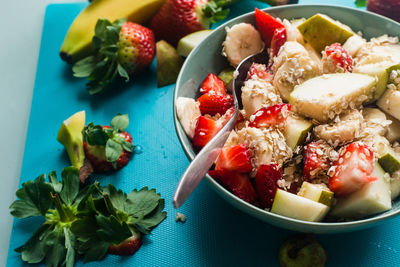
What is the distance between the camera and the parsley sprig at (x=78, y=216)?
1.12m

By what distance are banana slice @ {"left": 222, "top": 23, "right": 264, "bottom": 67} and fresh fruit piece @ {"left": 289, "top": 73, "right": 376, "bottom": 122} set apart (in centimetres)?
28

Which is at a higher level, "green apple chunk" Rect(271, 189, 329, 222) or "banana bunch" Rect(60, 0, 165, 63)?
"banana bunch" Rect(60, 0, 165, 63)

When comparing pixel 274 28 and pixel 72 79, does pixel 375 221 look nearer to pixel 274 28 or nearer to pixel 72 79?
pixel 274 28

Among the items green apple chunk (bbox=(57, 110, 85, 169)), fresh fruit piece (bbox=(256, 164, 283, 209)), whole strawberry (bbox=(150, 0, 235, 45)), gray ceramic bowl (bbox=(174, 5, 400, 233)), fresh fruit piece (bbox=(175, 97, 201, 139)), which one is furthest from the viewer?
whole strawberry (bbox=(150, 0, 235, 45))

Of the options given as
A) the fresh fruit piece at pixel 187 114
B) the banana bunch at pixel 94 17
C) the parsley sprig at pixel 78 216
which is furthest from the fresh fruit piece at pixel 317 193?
the banana bunch at pixel 94 17

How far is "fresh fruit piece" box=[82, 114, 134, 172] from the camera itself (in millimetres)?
1289

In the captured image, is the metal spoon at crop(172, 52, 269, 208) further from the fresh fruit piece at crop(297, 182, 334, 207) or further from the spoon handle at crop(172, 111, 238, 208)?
the fresh fruit piece at crop(297, 182, 334, 207)

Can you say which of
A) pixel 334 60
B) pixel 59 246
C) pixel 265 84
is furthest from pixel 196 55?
pixel 59 246

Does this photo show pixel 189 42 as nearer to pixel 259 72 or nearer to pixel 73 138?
pixel 259 72

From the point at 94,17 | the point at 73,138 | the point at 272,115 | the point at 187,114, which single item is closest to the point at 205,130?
the point at 187,114

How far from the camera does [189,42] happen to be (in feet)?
4.91

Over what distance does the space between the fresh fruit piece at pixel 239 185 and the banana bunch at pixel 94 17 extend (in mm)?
872

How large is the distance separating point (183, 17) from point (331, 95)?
0.77m

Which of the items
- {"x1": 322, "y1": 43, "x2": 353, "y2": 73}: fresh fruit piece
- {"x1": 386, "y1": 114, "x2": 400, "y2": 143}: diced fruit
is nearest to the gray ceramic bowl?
{"x1": 322, "y1": 43, "x2": 353, "y2": 73}: fresh fruit piece
